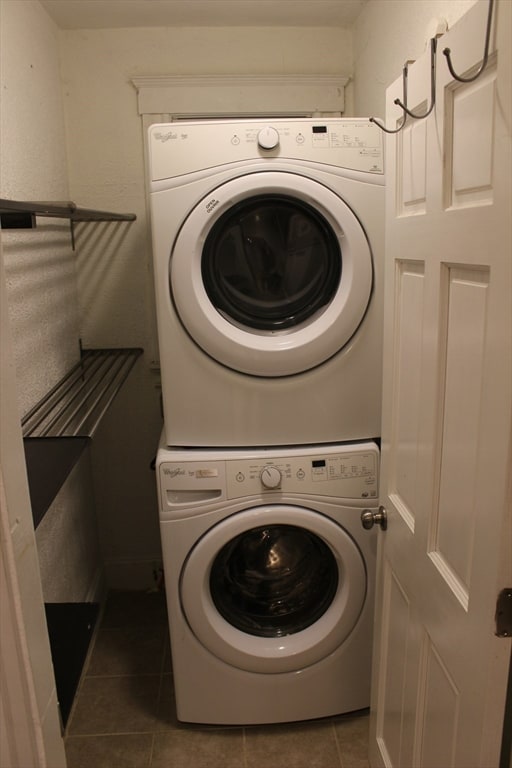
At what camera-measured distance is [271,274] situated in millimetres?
1761

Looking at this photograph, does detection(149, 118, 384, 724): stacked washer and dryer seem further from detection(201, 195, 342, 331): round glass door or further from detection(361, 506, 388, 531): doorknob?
detection(361, 506, 388, 531): doorknob

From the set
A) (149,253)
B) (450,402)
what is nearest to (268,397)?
(450,402)

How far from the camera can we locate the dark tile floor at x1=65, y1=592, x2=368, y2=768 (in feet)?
5.93

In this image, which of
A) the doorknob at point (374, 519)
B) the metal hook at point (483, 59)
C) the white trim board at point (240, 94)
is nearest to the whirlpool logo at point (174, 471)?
the doorknob at point (374, 519)

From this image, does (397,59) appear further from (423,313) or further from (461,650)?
(461,650)

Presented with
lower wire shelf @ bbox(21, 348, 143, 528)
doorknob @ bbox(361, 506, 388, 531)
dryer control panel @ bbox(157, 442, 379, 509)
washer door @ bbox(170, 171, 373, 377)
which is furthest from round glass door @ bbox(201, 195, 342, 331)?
doorknob @ bbox(361, 506, 388, 531)

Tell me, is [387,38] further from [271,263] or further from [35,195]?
[35,195]

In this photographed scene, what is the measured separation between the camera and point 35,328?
1845mm

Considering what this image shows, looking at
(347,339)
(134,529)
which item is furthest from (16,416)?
(134,529)

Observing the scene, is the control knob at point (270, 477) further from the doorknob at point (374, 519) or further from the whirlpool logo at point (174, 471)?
the doorknob at point (374, 519)

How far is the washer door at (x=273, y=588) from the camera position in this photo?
173 centimetres

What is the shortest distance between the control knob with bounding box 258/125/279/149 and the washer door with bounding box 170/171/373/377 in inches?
2.8

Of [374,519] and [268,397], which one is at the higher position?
[268,397]

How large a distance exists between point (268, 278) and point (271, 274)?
0.05 feet
